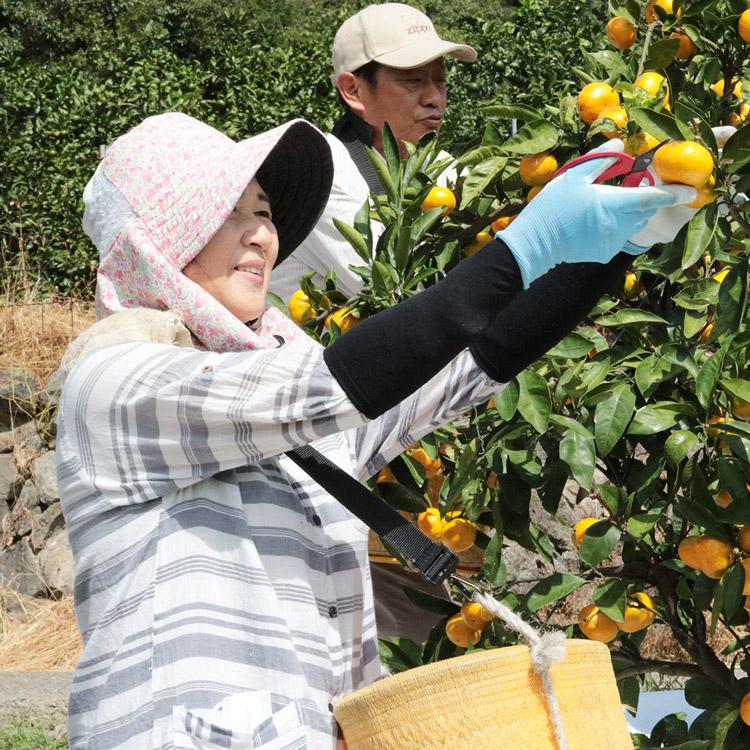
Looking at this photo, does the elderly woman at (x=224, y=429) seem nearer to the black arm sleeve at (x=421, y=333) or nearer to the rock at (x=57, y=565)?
the black arm sleeve at (x=421, y=333)

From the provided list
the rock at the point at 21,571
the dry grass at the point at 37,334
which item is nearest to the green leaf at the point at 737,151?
the rock at the point at 21,571

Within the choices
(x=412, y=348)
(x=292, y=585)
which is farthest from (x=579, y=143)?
(x=292, y=585)

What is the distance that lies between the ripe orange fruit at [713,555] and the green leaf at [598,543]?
145 millimetres

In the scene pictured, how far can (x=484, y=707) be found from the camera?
130cm

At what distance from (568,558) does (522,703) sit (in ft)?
13.2

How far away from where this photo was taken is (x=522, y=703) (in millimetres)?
1316

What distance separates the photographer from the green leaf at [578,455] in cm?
187

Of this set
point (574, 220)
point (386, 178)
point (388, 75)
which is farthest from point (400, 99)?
point (574, 220)

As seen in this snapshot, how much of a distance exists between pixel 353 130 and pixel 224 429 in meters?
1.80

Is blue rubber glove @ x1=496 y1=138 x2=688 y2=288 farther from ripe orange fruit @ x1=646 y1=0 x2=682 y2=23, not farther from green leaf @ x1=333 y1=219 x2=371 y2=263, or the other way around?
ripe orange fruit @ x1=646 y1=0 x2=682 y2=23

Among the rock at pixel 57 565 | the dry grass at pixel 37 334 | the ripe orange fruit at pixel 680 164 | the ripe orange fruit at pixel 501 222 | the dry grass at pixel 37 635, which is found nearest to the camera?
the ripe orange fruit at pixel 680 164

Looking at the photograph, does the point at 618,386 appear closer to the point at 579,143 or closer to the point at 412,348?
the point at 579,143

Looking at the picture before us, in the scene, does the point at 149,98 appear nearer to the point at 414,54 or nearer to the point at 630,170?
the point at 414,54

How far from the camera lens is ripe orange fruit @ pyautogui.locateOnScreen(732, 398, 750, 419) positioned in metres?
1.90
